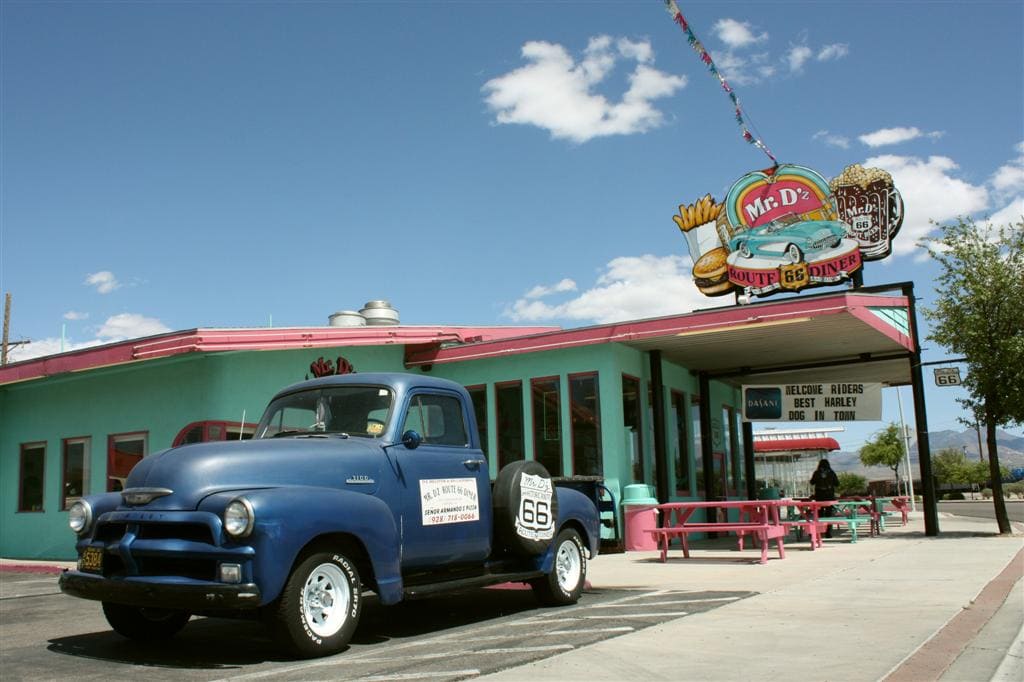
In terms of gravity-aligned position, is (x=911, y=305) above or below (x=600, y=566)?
above

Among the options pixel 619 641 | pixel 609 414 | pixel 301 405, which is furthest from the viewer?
pixel 609 414

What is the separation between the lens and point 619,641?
259 inches

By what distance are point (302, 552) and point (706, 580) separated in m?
6.31

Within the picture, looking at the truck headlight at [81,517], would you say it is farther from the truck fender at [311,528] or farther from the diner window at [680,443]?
the diner window at [680,443]

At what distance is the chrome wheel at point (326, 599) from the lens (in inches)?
239

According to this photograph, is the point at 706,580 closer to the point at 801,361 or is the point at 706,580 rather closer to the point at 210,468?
the point at 210,468

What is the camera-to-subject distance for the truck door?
7117 millimetres

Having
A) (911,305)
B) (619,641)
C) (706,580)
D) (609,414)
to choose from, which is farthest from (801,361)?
(619,641)

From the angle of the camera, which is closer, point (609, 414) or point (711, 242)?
point (609, 414)

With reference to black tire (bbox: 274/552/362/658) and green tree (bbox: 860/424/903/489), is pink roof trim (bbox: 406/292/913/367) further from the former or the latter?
green tree (bbox: 860/424/903/489)

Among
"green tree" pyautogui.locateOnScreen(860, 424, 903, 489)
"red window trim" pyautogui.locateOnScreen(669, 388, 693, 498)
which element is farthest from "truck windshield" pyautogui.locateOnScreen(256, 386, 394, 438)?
"green tree" pyautogui.locateOnScreen(860, 424, 903, 489)

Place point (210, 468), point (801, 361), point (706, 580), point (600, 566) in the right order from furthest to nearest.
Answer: point (801, 361) < point (600, 566) < point (706, 580) < point (210, 468)

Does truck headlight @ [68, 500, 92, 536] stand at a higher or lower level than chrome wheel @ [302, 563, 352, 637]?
higher

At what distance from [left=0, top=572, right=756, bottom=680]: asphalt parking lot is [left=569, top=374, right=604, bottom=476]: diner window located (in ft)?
21.7
